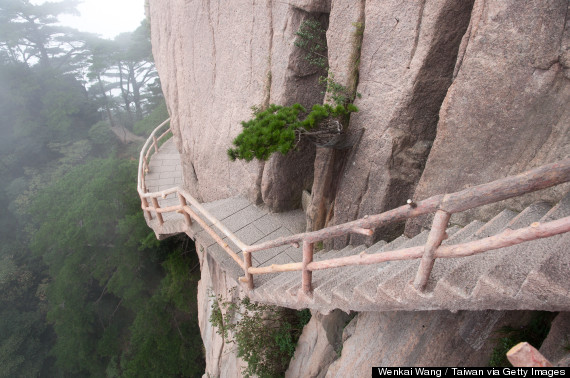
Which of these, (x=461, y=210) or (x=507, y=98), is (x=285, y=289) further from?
(x=507, y=98)

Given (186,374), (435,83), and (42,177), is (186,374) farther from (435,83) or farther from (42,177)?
(42,177)

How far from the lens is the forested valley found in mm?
12641

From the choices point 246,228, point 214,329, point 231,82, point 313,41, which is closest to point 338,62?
point 313,41

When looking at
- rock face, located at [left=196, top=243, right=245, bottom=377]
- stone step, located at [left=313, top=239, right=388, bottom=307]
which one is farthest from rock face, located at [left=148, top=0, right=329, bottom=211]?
stone step, located at [left=313, top=239, right=388, bottom=307]

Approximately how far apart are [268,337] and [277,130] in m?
3.71

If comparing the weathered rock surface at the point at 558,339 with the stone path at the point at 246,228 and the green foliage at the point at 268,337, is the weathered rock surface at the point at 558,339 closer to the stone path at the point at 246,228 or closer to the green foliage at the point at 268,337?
the stone path at the point at 246,228

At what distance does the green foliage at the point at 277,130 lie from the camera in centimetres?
406

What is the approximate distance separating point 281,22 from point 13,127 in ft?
92.1

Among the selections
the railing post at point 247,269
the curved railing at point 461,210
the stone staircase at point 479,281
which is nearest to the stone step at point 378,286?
the stone staircase at point 479,281

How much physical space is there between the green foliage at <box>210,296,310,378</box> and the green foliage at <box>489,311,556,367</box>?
3263 mm

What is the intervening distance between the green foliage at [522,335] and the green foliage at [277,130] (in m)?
2.90

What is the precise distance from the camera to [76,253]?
1395 centimetres

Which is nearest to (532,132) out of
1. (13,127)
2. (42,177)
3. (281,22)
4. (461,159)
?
(461,159)

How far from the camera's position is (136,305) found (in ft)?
44.2
